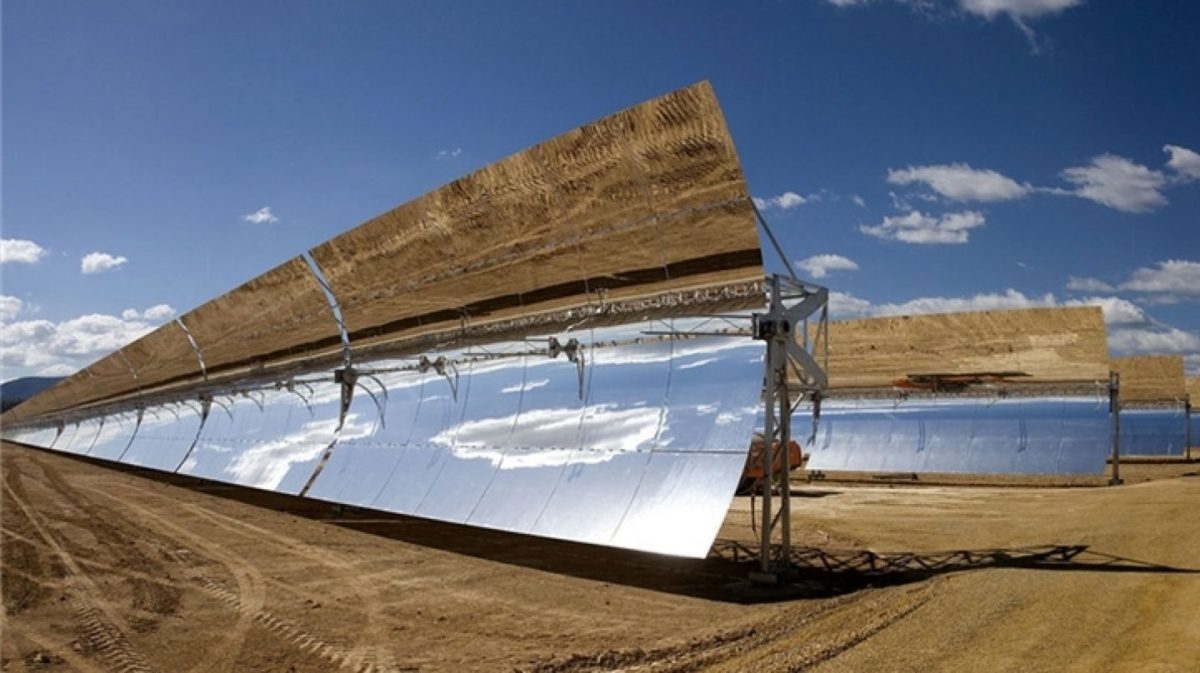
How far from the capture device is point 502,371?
17.0 meters

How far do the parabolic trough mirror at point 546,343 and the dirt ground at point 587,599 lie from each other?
1.12 meters

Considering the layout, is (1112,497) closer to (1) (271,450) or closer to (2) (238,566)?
(2) (238,566)

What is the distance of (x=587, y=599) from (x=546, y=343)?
6.35m

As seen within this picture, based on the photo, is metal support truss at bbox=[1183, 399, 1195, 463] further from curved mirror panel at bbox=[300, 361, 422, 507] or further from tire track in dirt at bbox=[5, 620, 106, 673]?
tire track in dirt at bbox=[5, 620, 106, 673]

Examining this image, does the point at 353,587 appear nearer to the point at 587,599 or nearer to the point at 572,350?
the point at 587,599

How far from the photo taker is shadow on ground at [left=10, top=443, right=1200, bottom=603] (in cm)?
1109

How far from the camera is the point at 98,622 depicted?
31.5ft

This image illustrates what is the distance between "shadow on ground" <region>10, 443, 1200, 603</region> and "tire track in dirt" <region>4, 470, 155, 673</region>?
16.5 feet

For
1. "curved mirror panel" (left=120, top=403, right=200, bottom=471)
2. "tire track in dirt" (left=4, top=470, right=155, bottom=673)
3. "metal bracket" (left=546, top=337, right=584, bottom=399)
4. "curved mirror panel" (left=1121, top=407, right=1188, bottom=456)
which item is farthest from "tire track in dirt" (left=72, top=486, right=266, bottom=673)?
"curved mirror panel" (left=1121, top=407, right=1188, bottom=456)

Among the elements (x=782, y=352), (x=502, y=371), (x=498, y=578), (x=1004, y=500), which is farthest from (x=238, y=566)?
(x=1004, y=500)

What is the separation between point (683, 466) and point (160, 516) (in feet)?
45.0

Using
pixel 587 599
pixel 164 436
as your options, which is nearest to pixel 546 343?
pixel 587 599

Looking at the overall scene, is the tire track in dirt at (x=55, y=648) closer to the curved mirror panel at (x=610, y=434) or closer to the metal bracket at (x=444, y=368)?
the curved mirror panel at (x=610, y=434)

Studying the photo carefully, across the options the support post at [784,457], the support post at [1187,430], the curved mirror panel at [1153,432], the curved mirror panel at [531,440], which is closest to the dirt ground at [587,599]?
the support post at [784,457]
